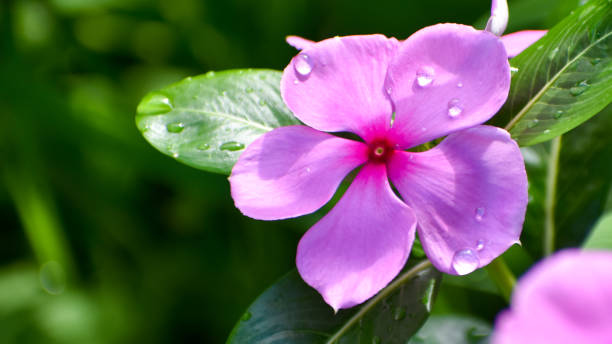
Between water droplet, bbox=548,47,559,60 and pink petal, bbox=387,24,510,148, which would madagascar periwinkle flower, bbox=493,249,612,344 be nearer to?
pink petal, bbox=387,24,510,148

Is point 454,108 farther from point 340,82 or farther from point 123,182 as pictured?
point 123,182

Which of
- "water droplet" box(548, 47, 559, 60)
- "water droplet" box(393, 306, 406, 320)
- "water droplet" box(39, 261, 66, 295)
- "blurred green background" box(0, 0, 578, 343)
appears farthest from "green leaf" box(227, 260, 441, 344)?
"water droplet" box(39, 261, 66, 295)

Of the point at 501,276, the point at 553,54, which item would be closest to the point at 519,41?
the point at 553,54

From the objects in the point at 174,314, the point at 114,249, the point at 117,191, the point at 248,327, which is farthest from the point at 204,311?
the point at 248,327

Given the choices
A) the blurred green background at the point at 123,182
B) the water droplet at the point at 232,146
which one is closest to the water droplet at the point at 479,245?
the water droplet at the point at 232,146

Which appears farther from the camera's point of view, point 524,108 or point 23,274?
point 23,274

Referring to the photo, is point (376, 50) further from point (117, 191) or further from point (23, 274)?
point (23, 274)
